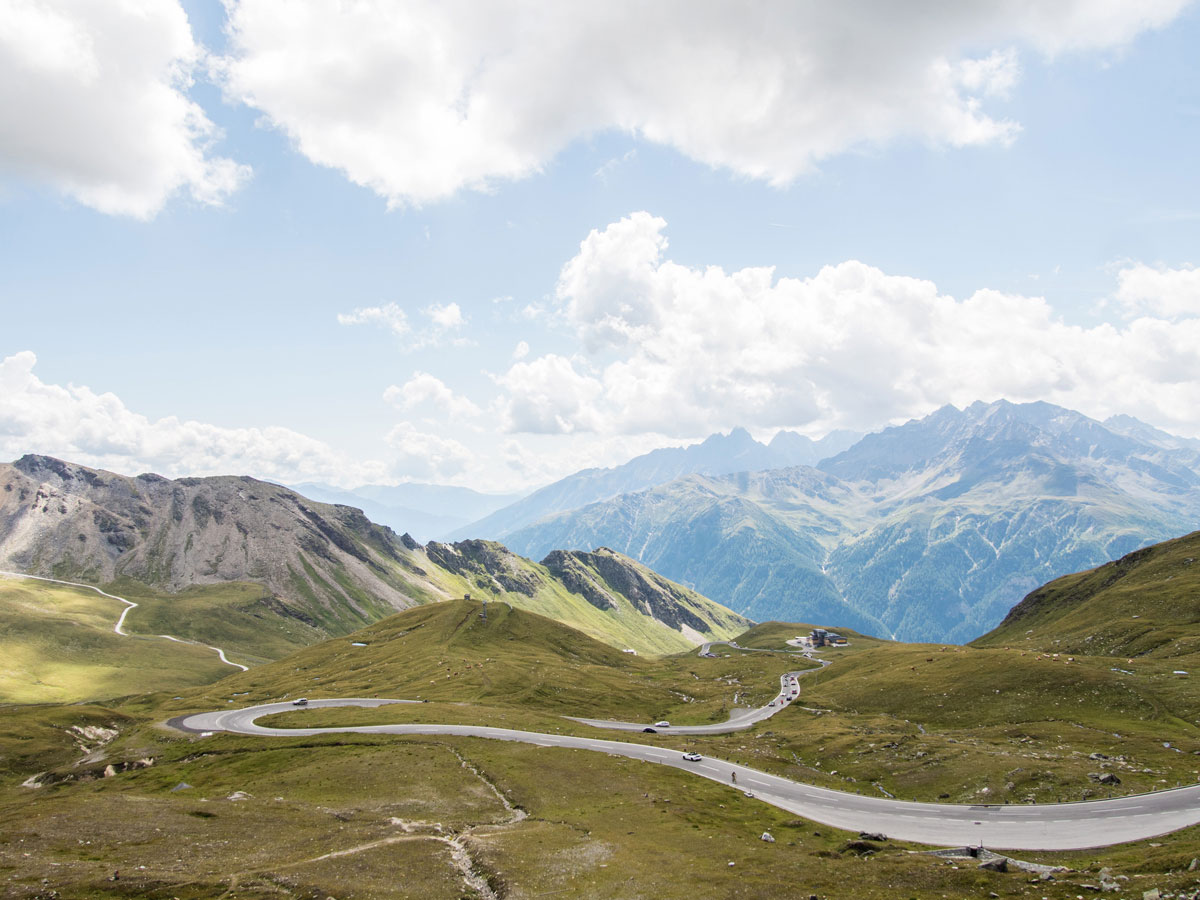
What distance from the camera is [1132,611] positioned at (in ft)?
485

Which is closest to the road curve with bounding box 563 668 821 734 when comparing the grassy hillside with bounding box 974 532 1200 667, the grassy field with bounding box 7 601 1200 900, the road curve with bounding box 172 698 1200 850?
the grassy field with bounding box 7 601 1200 900

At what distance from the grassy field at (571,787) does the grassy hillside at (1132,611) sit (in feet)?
69.4

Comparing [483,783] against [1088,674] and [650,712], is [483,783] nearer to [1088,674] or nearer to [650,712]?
[650,712]

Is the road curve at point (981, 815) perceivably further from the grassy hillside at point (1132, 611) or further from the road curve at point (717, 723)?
the grassy hillside at point (1132, 611)

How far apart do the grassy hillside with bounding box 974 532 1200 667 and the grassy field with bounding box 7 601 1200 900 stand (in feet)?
69.4

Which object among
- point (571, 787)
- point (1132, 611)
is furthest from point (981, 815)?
point (1132, 611)

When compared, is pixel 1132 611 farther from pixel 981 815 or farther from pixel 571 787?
pixel 571 787

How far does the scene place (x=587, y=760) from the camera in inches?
3248

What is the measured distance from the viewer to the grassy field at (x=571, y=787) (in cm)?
4378

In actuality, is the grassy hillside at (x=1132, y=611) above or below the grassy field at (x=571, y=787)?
above

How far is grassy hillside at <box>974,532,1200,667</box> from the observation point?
4990 inches

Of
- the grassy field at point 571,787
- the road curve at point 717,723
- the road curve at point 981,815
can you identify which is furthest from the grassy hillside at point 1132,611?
the road curve at point 981,815

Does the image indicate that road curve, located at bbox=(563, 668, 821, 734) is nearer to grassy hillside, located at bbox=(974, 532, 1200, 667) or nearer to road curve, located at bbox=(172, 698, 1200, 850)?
road curve, located at bbox=(172, 698, 1200, 850)

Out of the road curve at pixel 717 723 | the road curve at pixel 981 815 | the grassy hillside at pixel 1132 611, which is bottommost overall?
the road curve at pixel 717 723
